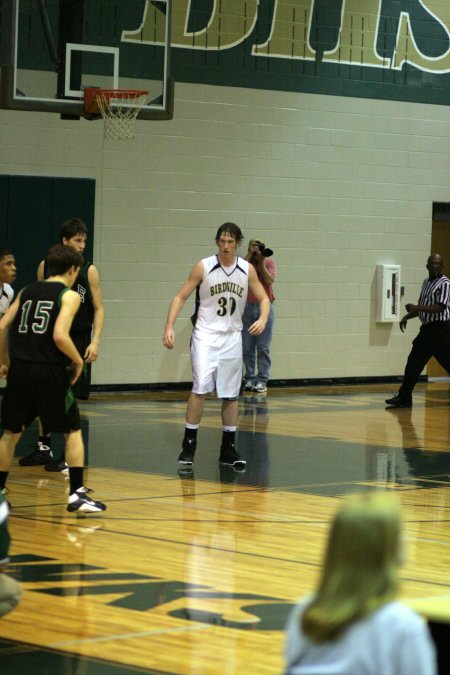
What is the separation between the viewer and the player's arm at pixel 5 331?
349 inches

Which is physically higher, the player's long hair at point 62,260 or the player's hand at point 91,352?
the player's long hair at point 62,260

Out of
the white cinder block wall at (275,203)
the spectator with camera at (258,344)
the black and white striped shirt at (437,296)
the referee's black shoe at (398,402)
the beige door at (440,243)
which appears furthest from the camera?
the beige door at (440,243)

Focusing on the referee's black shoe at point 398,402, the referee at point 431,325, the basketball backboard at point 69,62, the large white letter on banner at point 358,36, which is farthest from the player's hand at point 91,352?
the large white letter on banner at point 358,36

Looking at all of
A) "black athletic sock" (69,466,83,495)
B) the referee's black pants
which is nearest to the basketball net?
the referee's black pants

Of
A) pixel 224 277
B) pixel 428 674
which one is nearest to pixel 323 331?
pixel 224 277

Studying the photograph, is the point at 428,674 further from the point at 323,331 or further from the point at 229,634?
the point at 323,331

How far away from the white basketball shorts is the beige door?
34.3ft

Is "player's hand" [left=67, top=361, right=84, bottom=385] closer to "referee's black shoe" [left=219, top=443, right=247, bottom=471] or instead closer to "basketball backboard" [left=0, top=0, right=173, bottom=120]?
"referee's black shoe" [left=219, top=443, right=247, bottom=471]

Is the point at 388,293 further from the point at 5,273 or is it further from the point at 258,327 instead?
the point at 5,273

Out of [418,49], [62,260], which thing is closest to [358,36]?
[418,49]

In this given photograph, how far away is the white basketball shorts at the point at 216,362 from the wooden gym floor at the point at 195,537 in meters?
0.71

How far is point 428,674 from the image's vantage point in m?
3.05

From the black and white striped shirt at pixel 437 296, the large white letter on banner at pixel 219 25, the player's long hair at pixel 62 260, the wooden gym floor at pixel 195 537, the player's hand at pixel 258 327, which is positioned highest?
the large white letter on banner at pixel 219 25

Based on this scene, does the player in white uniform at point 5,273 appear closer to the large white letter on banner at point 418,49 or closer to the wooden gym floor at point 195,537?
the wooden gym floor at point 195,537
